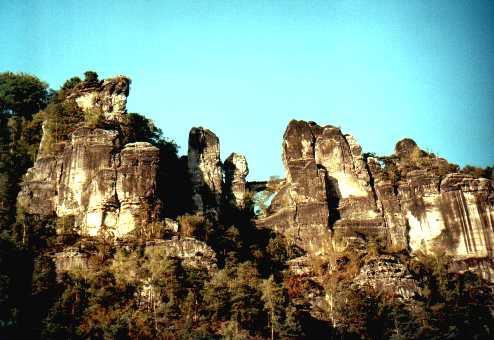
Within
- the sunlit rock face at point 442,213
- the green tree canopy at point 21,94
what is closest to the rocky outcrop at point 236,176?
the sunlit rock face at point 442,213

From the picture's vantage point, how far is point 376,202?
1626 inches

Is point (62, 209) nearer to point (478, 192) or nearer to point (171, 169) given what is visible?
point (171, 169)

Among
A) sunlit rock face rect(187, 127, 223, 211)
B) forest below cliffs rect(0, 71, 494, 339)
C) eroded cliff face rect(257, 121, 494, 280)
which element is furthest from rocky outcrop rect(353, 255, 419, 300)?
sunlit rock face rect(187, 127, 223, 211)

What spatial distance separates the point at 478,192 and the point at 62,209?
21040 millimetres

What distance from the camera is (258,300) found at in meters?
30.4

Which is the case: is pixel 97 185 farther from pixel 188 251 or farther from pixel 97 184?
pixel 188 251

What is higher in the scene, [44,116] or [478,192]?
[44,116]

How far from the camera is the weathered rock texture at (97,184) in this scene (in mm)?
34906

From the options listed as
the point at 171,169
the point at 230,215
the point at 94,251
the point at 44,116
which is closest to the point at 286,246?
the point at 230,215

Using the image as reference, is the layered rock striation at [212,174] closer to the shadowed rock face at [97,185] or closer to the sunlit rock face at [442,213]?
the shadowed rock face at [97,185]

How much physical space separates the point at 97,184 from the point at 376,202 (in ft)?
50.3

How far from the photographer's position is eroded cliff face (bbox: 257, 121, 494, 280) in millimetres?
38688

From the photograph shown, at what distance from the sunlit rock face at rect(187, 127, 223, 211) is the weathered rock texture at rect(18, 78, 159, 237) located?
18.2 ft

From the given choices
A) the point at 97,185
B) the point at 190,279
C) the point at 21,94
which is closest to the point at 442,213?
the point at 190,279
